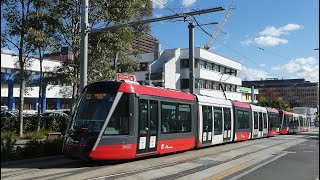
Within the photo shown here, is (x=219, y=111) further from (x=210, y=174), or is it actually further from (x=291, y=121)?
(x=291, y=121)

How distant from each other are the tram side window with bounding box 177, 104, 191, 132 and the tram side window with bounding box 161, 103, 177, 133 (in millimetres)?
549

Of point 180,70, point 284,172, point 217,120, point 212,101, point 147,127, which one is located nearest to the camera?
point 284,172

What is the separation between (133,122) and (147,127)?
947 millimetres

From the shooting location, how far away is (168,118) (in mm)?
16359

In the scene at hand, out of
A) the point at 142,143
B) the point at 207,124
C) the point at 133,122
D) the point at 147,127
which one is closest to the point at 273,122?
the point at 207,124

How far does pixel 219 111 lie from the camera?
72.3 feet

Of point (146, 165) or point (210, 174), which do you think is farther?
point (146, 165)

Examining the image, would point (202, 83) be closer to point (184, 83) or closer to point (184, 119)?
point (184, 83)

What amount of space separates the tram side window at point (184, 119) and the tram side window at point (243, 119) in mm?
8204

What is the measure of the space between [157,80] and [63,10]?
40.9 meters

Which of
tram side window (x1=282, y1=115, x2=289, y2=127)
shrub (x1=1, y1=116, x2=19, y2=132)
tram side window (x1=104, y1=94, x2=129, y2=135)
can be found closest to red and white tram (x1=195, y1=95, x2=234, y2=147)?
tram side window (x1=104, y1=94, x2=129, y2=135)

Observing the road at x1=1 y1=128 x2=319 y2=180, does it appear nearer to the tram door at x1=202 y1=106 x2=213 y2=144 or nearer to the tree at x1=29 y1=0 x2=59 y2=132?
the tram door at x1=202 y1=106 x2=213 y2=144

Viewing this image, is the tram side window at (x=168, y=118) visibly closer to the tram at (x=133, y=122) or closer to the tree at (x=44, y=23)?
the tram at (x=133, y=122)

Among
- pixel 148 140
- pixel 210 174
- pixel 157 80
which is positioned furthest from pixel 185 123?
pixel 157 80
